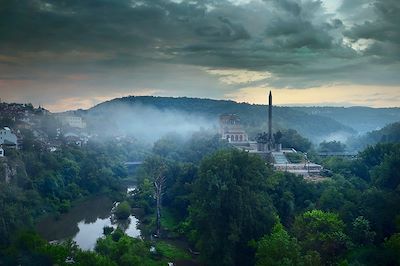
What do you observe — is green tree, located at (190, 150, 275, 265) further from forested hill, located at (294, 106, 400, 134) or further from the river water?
forested hill, located at (294, 106, 400, 134)

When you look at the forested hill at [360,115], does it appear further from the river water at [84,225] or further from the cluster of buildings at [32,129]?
the river water at [84,225]

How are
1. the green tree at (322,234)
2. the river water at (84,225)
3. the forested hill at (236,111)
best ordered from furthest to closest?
the forested hill at (236,111)
the river water at (84,225)
the green tree at (322,234)

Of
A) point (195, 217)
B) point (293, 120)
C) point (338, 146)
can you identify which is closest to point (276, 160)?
point (195, 217)

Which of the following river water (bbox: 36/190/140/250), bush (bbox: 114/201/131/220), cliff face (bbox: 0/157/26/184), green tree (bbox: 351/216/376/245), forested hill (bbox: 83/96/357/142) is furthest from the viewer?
forested hill (bbox: 83/96/357/142)

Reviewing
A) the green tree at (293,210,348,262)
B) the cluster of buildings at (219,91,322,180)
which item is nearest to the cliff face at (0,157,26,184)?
the cluster of buildings at (219,91,322,180)

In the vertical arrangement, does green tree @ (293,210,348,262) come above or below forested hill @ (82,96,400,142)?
below

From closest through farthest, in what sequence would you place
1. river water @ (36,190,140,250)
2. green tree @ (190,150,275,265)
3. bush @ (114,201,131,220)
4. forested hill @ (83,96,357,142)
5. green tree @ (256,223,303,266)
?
green tree @ (256,223,303,266) < green tree @ (190,150,275,265) < river water @ (36,190,140,250) < bush @ (114,201,131,220) < forested hill @ (83,96,357,142)

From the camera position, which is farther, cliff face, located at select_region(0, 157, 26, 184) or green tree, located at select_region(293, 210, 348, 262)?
cliff face, located at select_region(0, 157, 26, 184)

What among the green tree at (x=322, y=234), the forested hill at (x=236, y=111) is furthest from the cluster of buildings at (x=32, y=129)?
the forested hill at (x=236, y=111)

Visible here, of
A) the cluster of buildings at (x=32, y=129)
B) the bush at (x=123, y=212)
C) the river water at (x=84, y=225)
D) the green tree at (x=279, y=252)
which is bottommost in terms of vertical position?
the river water at (x=84, y=225)
